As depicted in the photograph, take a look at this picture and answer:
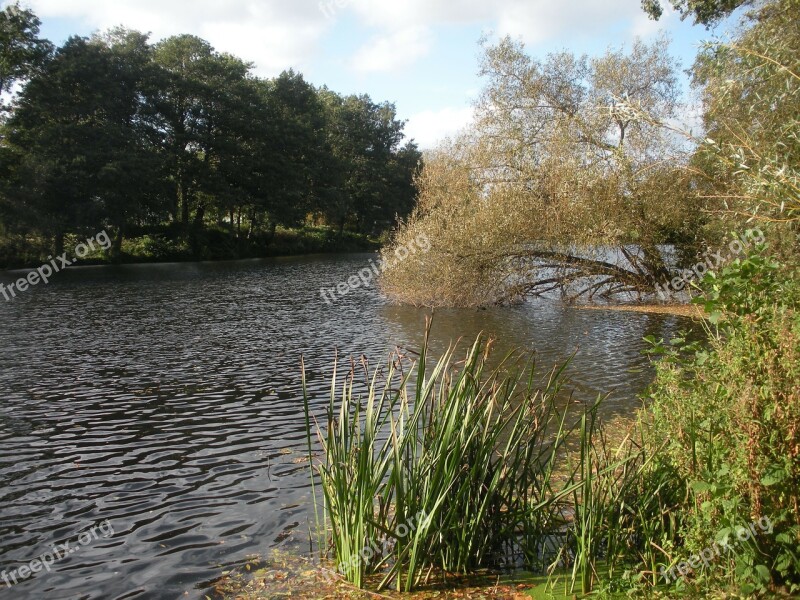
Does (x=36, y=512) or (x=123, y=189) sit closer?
(x=36, y=512)

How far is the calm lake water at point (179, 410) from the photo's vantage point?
265 inches

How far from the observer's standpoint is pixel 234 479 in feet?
28.1

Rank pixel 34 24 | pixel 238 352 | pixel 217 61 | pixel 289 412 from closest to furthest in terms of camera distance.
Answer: pixel 289 412 < pixel 238 352 < pixel 34 24 < pixel 217 61

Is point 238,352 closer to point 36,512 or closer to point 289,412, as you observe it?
point 289,412

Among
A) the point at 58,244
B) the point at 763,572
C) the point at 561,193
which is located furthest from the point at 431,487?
the point at 58,244

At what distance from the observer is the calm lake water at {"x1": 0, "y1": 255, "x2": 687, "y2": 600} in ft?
22.1

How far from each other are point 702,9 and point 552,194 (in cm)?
748

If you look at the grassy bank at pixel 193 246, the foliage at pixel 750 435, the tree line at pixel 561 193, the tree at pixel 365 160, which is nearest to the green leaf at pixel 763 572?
the foliage at pixel 750 435

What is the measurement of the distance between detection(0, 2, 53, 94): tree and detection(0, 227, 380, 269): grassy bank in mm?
10875

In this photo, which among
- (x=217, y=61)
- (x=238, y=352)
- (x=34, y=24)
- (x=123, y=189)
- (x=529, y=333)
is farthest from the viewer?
(x=217, y=61)

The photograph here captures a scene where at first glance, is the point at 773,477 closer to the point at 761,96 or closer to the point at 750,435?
the point at 750,435

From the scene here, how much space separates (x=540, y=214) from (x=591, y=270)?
3.80m

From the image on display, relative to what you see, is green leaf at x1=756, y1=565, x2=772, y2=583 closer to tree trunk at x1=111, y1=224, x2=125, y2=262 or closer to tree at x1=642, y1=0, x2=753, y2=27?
tree at x1=642, y1=0, x2=753, y2=27

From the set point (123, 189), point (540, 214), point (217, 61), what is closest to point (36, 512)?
point (540, 214)
